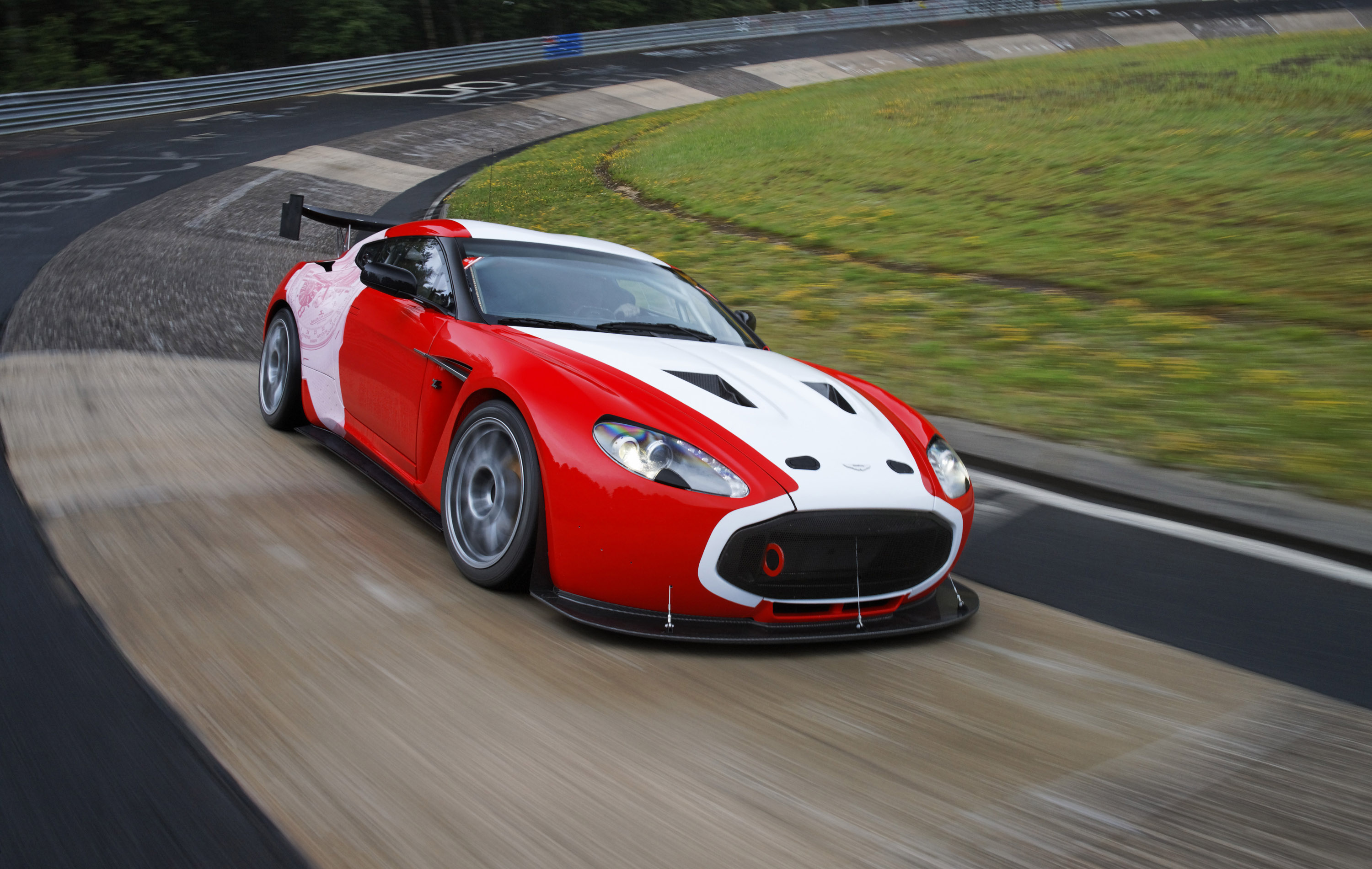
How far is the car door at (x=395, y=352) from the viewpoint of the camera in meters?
4.34

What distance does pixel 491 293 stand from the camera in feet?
14.5

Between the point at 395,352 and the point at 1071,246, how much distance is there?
7.97m

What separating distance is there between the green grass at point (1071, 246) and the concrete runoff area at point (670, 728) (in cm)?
233

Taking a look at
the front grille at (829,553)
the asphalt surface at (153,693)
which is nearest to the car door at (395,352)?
the asphalt surface at (153,693)

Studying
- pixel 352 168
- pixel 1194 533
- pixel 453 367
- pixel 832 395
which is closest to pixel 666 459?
pixel 832 395

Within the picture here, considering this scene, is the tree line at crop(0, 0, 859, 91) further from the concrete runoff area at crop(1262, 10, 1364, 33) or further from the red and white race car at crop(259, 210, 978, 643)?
the red and white race car at crop(259, 210, 978, 643)

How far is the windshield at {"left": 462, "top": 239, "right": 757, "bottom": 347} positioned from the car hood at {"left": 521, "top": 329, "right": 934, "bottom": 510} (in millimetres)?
178

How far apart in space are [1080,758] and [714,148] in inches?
723

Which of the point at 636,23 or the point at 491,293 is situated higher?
the point at 636,23

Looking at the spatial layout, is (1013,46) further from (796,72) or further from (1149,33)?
(796,72)

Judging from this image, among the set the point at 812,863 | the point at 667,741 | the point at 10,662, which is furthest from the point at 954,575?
the point at 10,662

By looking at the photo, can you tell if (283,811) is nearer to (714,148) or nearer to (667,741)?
(667,741)

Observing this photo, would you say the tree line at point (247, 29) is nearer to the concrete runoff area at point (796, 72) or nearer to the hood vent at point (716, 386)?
the concrete runoff area at point (796, 72)

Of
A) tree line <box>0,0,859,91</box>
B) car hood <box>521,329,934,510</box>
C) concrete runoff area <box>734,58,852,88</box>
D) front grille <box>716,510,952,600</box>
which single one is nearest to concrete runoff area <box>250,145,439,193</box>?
car hood <box>521,329,934,510</box>
